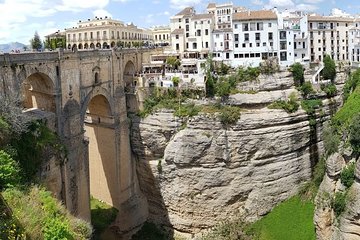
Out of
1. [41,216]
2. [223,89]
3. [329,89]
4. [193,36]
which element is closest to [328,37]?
[329,89]

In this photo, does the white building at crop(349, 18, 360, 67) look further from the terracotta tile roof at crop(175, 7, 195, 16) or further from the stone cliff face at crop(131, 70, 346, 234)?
the stone cliff face at crop(131, 70, 346, 234)

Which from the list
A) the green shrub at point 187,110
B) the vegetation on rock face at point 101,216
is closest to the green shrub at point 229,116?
the green shrub at point 187,110

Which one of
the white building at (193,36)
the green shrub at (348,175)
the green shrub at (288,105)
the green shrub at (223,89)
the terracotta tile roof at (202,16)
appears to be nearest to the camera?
the green shrub at (348,175)

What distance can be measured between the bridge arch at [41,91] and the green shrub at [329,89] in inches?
846

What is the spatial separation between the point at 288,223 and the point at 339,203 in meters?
6.56

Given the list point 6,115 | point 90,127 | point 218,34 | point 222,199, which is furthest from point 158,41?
point 6,115

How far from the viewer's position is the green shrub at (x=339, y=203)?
79.3 feet

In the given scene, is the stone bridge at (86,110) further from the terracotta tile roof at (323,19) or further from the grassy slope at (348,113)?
the terracotta tile roof at (323,19)

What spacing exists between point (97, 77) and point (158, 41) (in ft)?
128

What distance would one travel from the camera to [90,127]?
34.3m

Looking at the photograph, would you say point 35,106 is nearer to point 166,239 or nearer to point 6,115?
point 6,115

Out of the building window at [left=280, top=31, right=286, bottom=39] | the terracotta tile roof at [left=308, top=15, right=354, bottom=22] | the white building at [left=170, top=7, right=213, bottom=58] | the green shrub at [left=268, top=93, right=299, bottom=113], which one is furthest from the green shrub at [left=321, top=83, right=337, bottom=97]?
the white building at [left=170, top=7, right=213, bottom=58]

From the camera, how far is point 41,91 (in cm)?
2638

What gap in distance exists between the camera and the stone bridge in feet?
82.4
